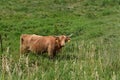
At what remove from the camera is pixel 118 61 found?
31.0ft

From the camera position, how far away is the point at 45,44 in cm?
1357

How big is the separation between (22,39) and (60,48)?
1234 mm

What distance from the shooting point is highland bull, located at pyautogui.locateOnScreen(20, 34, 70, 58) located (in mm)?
13336

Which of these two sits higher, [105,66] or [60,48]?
[105,66]

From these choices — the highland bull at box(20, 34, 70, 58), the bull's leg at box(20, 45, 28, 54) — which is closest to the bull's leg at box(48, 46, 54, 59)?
the highland bull at box(20, 34, 70, 58)

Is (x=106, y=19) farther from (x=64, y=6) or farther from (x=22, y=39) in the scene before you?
(x=22, y=39)

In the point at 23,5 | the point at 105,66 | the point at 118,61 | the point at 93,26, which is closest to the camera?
the point at 105,66

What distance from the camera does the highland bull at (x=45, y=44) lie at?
Answer: 13.3 meters

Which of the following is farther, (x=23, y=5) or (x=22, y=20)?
(x=23, y=5)

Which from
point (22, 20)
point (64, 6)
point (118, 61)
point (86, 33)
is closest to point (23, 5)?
point (64, 6)

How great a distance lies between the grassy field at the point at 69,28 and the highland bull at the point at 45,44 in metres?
0.24

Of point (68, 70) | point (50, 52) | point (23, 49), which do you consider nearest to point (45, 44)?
point (50, 52)

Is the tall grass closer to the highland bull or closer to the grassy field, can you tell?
the grassy field

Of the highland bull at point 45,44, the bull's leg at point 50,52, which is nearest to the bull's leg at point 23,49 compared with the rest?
the highland bull at point 45,44
